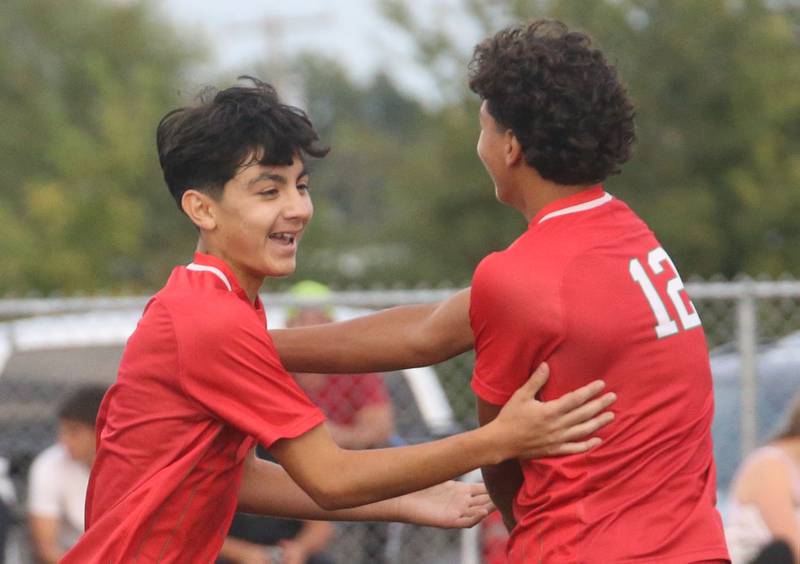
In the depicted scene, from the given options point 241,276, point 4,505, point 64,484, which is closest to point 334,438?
point 64,484

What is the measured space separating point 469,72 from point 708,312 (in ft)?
17.1

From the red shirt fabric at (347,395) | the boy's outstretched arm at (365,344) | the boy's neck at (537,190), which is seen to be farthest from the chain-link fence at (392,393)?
the boy's neck at (537,190)

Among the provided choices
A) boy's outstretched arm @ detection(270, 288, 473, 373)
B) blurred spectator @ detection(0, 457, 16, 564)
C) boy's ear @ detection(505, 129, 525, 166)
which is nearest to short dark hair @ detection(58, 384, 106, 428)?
blurred spectator @ detection(0, 457, 16, 564)

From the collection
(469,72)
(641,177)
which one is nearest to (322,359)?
(469,72)

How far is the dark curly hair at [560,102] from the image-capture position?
10.0ft

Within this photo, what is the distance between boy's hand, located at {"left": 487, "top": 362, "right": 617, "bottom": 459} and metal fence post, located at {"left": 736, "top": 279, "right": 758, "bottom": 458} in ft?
12.6

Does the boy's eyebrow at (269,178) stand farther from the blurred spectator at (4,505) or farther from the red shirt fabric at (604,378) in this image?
the blurred spectator at (4,505)

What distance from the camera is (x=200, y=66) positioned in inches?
1272

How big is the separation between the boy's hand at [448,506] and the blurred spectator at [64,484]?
339 centimetres

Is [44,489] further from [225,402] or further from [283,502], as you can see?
[225,402]

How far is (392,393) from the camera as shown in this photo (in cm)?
778

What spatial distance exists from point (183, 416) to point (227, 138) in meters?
0.67

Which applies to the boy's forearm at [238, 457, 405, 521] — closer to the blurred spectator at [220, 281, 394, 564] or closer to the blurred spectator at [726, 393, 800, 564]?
the blurred spectator at [220, 281, 394, 564]

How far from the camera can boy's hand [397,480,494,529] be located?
3482 millimetres
